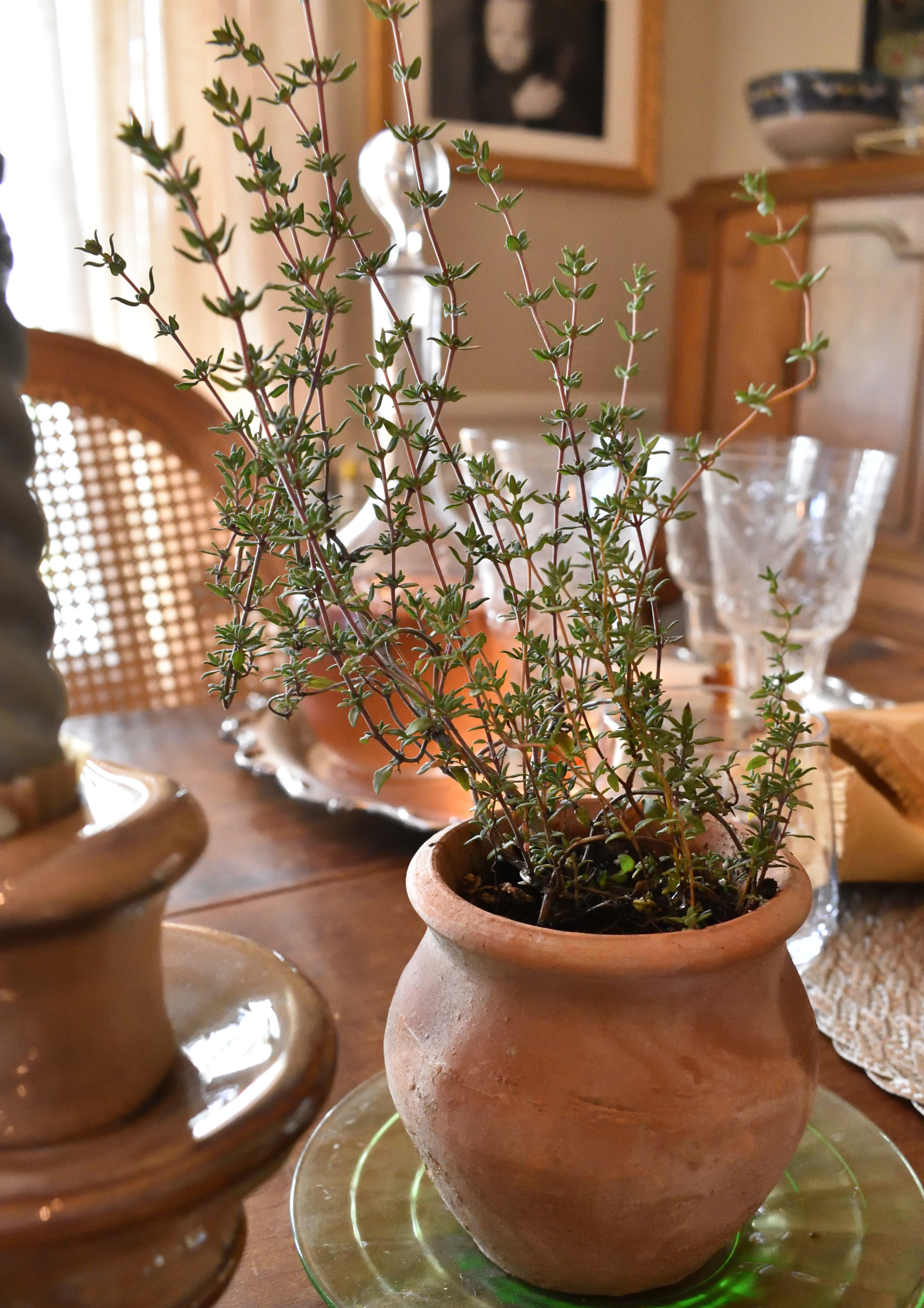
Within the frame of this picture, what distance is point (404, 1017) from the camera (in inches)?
13.6

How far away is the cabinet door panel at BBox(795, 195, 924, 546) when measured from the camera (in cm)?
199

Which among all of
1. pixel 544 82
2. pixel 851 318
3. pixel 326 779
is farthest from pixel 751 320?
pixel 326 779

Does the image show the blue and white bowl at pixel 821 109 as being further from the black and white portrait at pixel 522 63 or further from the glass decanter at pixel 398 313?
the glass decanter at pixel 398 313

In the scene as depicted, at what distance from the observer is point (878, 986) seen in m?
0.55

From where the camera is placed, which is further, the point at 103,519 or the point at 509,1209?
the point at 103,519

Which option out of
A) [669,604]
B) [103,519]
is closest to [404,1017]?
[103,519]

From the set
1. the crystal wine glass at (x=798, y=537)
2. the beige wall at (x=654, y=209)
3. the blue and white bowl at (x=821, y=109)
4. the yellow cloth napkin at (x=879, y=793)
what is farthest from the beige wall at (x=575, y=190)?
the yellow cloth napkin at (x=879, y=793)

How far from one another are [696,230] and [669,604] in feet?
2.93

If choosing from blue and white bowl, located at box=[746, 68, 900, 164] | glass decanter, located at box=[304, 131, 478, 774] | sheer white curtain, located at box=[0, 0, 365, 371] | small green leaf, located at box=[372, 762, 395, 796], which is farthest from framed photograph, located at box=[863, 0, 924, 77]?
small green leaf, located at box=[372, 762, 395, 796]

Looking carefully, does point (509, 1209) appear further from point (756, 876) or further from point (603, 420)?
point (603, 420)

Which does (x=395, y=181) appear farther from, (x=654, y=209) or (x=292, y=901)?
(x=654, y=209)

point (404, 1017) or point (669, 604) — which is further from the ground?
point (404, 1017)

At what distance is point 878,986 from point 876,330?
1758 mm

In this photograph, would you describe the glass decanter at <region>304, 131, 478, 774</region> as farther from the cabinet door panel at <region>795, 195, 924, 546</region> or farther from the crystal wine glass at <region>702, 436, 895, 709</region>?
the cabinet door panel at <region>795, 195, 924, 546</region>
